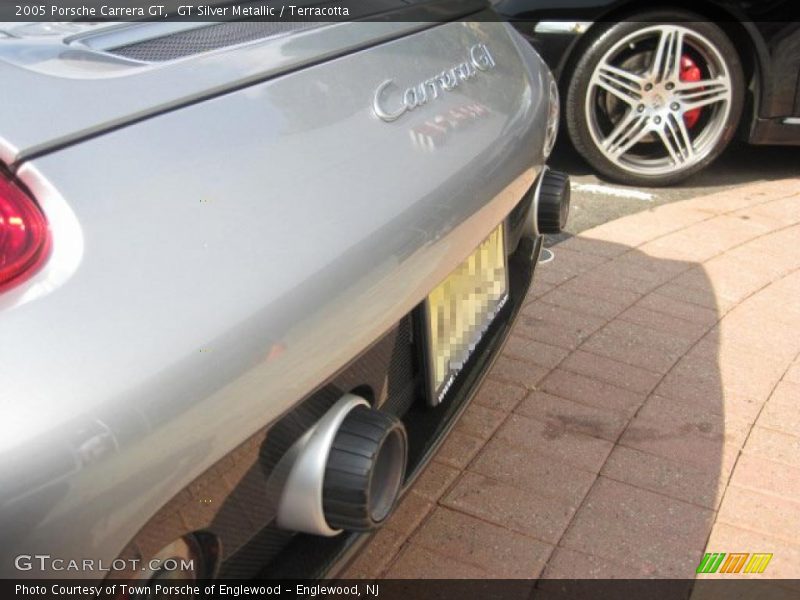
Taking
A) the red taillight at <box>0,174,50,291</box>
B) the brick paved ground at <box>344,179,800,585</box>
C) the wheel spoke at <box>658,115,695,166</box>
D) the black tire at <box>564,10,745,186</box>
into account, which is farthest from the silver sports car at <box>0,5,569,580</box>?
the wheel spoke at <box>658,115,695,166</box>

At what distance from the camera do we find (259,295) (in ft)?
4.23

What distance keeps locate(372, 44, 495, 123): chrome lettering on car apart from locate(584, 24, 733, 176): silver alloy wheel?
2829mm

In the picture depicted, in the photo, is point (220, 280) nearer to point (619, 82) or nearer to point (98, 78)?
point (98, 78)

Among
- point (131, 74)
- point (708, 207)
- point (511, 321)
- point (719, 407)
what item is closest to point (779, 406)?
point (719, 407)

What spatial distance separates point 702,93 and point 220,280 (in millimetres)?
4098

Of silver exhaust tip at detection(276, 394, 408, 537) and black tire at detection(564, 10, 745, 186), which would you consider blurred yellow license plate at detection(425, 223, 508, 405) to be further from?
black tire at detection(564, 10, 745, 186)

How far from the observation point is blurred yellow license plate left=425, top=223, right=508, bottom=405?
75.2 inches

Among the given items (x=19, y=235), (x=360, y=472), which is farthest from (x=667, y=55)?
(x=19, y=235)

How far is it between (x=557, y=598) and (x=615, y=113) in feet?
10.8

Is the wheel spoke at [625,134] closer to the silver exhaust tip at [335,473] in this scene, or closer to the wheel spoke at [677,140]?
the wheel spoke at [677,140]

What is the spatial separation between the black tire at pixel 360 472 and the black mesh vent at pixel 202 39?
0.62 m

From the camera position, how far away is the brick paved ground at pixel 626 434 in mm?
2375

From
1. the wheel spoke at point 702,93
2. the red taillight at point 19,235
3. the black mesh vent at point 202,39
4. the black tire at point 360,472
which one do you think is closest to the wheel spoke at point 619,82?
the wheel spoke at point 702,93

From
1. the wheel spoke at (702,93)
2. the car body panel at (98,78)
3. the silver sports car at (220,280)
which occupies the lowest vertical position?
the wheel spoke at (702,93)
